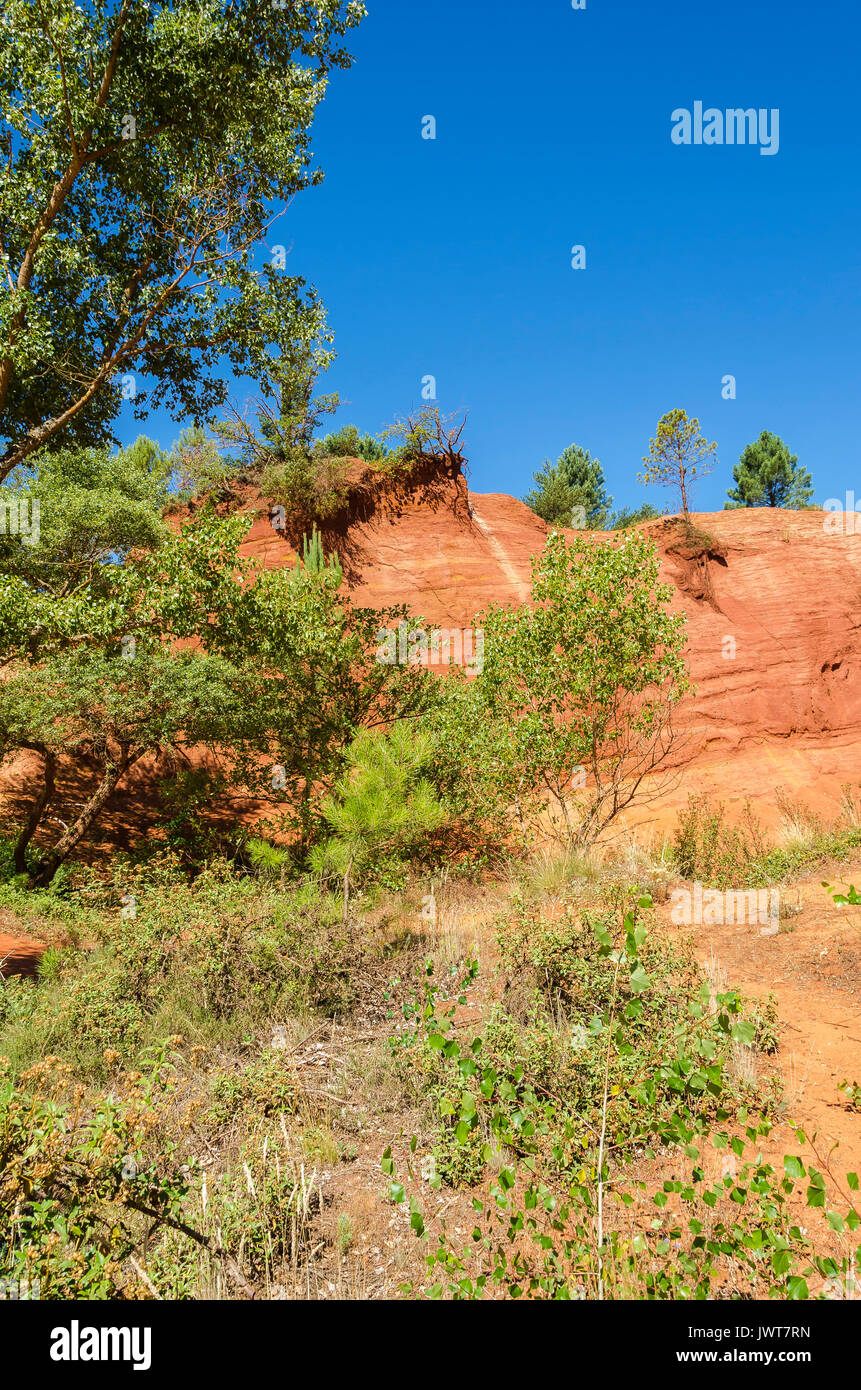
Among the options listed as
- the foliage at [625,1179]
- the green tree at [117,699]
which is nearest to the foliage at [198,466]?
the green tree at [117,699]

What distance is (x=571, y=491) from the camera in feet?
98.9

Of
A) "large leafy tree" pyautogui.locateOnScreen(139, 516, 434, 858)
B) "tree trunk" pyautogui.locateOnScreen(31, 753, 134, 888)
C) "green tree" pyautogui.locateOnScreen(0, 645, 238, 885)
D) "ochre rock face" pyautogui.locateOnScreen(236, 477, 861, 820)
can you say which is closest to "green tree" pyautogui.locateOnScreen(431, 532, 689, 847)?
"large leafy tree" pyautogui.locateOnScreen(139, 516, 434, 858)

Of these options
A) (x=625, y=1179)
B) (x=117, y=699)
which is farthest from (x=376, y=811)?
(x=117, y=699)

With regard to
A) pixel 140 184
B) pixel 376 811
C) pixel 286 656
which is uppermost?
pixel 140 184

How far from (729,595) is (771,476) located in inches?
568

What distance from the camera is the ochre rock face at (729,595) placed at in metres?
17.8

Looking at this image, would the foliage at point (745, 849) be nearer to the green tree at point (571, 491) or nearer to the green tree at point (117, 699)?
the green tree at point (117, 699)

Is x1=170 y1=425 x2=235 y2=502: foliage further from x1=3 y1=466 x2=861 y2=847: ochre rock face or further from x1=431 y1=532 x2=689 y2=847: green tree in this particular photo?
x1=431 y1=532 x2=689 y2=847: green tree

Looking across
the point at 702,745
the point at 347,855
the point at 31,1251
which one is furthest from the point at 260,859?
the point at 702,745

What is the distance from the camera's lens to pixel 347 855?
24.2 ft

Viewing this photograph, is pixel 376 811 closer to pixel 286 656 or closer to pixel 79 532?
pixel 286 656

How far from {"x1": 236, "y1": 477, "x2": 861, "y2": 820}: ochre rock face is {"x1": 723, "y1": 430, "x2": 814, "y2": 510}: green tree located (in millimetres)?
10837

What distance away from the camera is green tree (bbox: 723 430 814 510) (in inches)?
1191
